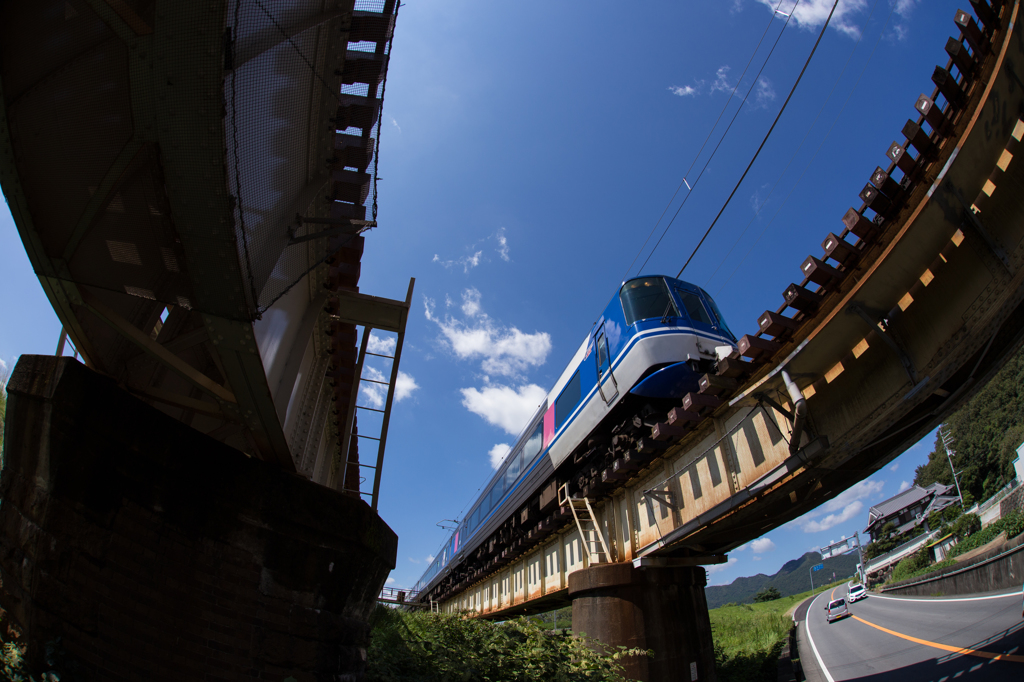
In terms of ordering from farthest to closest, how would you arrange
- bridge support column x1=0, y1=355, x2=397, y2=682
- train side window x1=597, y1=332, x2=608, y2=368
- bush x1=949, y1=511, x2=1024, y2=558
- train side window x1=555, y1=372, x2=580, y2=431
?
bush x1=949, y1=511, x2=1024, y2=558 < train side window x1=555, y1=372, x2=580, y2=431 < train side window x1=597, y1=332, x2=608, y2=368 < bridge support column x1=0, y1=355, x2=397, y2=682

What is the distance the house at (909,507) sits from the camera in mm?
45562

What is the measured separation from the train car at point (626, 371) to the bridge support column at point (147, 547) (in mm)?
4822

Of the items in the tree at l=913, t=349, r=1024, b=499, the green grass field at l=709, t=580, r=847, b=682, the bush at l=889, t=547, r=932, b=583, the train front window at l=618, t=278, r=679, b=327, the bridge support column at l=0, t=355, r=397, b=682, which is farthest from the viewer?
the tree at l=913, t=349, r=1024, b=499

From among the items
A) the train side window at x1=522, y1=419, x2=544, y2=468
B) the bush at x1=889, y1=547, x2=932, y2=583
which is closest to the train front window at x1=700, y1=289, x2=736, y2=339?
the train side window at x1=522, y1=419, x2=544, y2=468

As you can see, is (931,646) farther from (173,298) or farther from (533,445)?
(173,298)

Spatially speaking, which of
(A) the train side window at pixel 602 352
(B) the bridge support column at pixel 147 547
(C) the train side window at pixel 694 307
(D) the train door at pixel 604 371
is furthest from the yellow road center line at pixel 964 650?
(B) the bridge support column at pixel 147 547

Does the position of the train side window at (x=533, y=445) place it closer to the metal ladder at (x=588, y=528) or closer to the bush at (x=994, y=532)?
the metal ladder at (x=588, y=528)

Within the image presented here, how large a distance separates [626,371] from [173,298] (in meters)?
5.65

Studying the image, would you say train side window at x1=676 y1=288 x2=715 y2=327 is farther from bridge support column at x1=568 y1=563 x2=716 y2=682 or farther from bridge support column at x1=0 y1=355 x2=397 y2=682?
bridge support column at x1=0 y1=355 x2=397 y2=682

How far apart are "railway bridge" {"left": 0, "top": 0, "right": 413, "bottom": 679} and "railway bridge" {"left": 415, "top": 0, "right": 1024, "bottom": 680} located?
426 cm

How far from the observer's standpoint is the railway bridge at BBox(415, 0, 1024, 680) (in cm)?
363

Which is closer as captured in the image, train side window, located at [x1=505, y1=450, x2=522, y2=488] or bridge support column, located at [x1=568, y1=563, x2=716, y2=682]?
bridge support column, located at [x1=568, y1=563, x2=716, y2=682]

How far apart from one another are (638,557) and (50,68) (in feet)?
25.3

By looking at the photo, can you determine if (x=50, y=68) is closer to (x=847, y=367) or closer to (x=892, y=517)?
(x=847, y=367)
